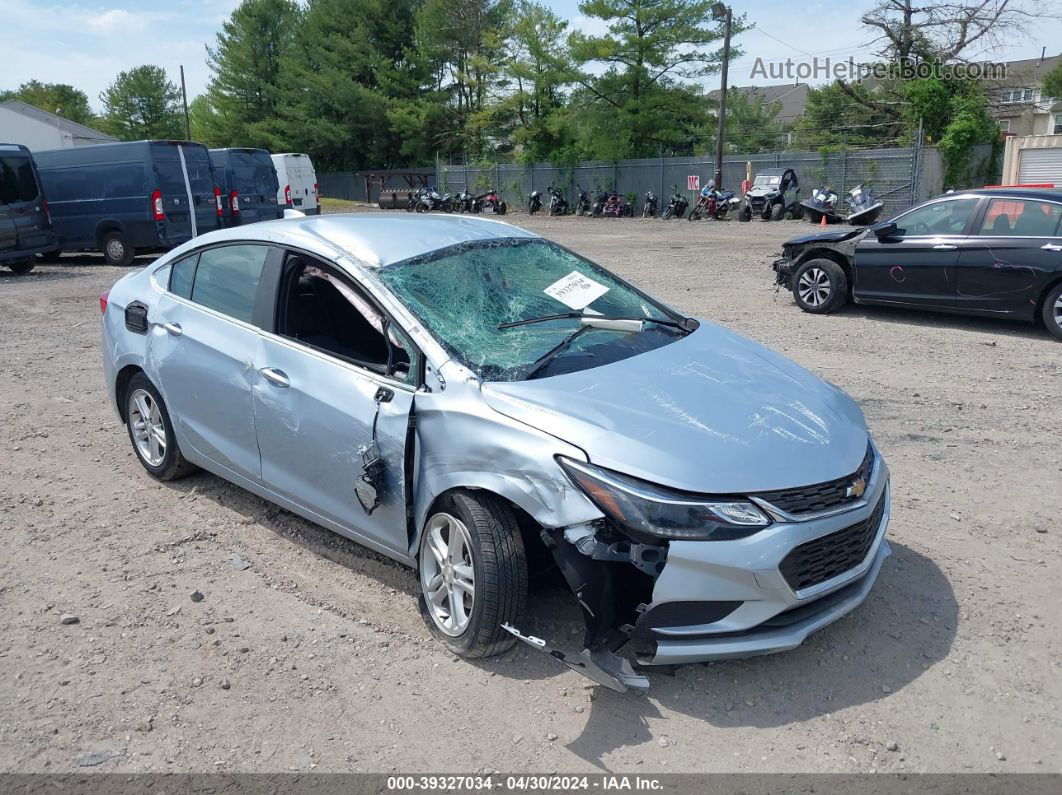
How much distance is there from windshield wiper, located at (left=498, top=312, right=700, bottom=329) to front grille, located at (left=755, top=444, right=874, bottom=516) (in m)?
1.35

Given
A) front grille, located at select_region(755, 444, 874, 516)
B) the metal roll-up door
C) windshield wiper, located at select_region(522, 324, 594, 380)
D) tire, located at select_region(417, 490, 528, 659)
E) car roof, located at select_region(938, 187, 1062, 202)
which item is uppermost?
the metal roll-up door

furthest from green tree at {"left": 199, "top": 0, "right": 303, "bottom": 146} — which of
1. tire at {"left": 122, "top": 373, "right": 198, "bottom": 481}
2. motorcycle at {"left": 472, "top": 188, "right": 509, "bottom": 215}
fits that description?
tire at {"left": 122, "top": 373, "right": 198, "bottom": 481}

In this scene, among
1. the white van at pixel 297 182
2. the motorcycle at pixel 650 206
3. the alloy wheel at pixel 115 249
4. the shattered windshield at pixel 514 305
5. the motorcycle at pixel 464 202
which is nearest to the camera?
the shattered windshield at pixel 514 305

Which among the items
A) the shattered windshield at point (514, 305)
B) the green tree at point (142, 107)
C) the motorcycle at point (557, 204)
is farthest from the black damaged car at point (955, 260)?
the green tree at point (142, 107)

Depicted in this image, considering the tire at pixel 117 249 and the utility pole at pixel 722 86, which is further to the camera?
the utility pole at pixel 722 86

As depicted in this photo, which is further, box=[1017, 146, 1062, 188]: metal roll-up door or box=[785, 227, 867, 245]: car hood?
box=[1017, 146, 1062, 188]: metal roll-up door

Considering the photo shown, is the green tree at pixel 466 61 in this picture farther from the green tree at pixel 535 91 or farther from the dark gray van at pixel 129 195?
the dark gray van at pixel 129 195

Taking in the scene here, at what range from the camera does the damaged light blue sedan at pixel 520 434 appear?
3.00 m

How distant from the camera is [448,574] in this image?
11.3ft

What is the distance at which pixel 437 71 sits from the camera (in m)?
52.8

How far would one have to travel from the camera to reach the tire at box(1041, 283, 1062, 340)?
342 inches

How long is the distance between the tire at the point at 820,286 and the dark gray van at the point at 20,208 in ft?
42.7

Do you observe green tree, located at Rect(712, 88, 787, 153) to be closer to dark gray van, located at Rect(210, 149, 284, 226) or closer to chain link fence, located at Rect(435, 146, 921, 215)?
chain link fence, located at Rect(435, 146, 921, 215)

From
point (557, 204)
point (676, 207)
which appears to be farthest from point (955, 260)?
point (557, 204)
